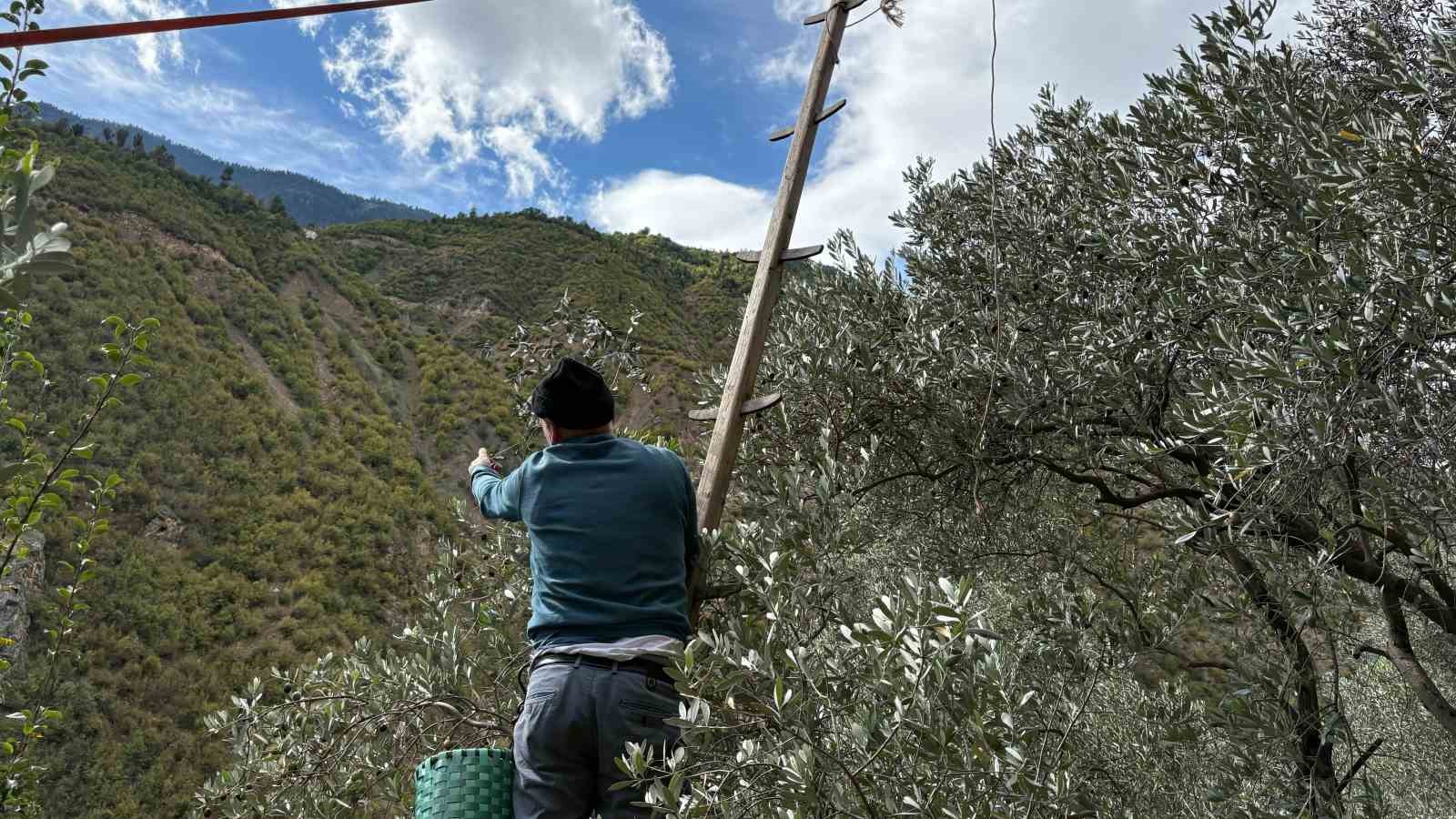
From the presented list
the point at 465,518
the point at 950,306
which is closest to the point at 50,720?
the point at 465,518

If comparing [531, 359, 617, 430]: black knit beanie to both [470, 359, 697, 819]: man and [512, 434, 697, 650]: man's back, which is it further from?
[512, 434, 697, 650]: man's back

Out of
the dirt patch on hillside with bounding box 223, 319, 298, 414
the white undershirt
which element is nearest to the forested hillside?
the white undershirt

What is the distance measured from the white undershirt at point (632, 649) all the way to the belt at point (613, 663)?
0.01m

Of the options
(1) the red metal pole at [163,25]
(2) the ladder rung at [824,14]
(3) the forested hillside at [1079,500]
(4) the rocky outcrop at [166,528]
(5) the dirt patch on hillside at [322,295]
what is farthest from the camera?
(5) the dirt patch on hillside at [322,295]

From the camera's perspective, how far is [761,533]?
3.15 m

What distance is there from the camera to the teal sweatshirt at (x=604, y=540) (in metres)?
3.00

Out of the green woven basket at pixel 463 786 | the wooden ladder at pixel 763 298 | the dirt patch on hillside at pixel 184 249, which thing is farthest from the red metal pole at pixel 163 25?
the dirt patch on hillside at pixel 184 249

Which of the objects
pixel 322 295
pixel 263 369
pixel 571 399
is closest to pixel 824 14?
pixel 571 399

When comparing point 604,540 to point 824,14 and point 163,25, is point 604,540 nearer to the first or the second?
point 163,25

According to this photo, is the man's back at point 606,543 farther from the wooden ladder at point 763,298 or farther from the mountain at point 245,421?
the mountain at point 245,421

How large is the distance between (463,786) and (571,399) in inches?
58.3

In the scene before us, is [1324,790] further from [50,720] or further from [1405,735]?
[50,720]

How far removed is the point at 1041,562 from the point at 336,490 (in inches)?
1232

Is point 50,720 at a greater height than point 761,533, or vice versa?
point 761,533
